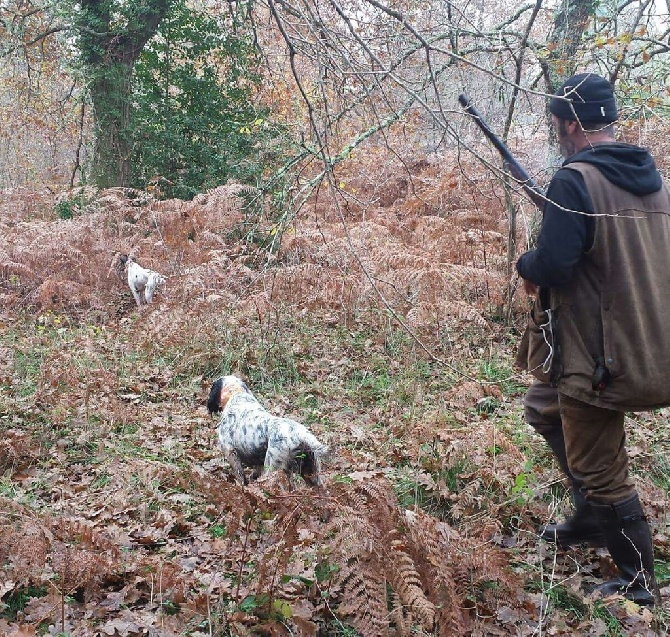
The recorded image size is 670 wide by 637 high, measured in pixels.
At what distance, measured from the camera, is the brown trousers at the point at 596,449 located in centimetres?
306

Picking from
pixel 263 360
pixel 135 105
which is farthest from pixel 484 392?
pixel 135 105

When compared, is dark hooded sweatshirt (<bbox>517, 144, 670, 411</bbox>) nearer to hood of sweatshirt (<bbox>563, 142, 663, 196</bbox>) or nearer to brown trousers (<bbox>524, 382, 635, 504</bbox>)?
hood of sweatshirt (<bbox>563, 142, 663, 196</bbox>)

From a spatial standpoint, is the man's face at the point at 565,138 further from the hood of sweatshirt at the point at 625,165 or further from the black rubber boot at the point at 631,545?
the black rubber boot at the point at 631,545

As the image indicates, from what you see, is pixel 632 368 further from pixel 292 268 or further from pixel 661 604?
pixel 292 268

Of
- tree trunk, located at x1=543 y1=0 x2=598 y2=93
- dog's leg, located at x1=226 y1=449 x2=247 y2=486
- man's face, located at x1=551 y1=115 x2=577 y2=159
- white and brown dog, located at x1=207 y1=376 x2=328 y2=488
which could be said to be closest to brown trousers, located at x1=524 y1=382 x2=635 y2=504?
man's face, located at x1=551 y1=115 x2=577 y2=159

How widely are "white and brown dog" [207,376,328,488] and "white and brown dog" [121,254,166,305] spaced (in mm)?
4757

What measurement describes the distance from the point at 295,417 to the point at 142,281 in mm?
5013

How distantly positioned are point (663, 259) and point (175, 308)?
5967 millimetres

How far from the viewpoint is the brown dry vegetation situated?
9.80 ft

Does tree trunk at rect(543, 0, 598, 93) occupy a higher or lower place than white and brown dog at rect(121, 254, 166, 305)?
higher

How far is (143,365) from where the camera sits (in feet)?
24.0

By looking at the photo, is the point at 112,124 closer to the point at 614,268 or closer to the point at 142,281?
the point at 142,281

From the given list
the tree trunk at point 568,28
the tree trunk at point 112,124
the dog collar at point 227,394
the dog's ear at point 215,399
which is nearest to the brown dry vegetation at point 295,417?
the dog's ear at point 215,399

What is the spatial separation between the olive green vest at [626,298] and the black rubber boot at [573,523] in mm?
714
